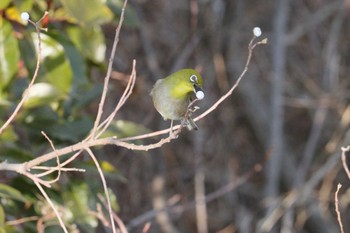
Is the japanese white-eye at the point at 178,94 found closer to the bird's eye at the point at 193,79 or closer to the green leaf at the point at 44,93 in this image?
the bird's eye at the point at 193,79

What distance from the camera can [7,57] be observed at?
91.2 inches

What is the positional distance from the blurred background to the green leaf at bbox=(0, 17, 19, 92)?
200mm

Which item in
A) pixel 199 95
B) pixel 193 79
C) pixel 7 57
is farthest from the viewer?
pixel 7 57

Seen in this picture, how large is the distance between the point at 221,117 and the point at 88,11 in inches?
121

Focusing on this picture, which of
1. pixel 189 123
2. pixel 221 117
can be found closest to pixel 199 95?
pixel 189 123

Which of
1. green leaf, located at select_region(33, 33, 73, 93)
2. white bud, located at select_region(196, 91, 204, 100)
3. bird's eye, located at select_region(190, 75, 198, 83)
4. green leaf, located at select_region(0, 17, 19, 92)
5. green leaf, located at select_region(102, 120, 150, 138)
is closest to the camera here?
white bud, located at select_region(196, 91, 204, 100)

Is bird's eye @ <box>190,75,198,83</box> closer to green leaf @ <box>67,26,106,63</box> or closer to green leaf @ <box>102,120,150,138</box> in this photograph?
green leaf @ <box>102,120,150,138</box>

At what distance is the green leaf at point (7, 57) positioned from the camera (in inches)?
91.2

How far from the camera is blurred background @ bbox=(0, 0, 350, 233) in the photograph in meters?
2.63

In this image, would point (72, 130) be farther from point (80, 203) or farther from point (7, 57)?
point (7, 57)

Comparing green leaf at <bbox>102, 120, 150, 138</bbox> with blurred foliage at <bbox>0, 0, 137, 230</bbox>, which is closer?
blurred foliage at <bbox>0, 0, 137, 230</bbox>

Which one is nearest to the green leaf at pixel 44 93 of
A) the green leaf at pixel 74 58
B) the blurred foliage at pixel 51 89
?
the blurred foliage at pixel 51 89

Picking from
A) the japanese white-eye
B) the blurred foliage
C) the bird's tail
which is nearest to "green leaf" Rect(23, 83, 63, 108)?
the blurred foliage

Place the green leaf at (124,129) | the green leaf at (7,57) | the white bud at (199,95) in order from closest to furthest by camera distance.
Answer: the white bud at (199,95) < the green leaf at (7,57) < the green leaf at (124,129)
